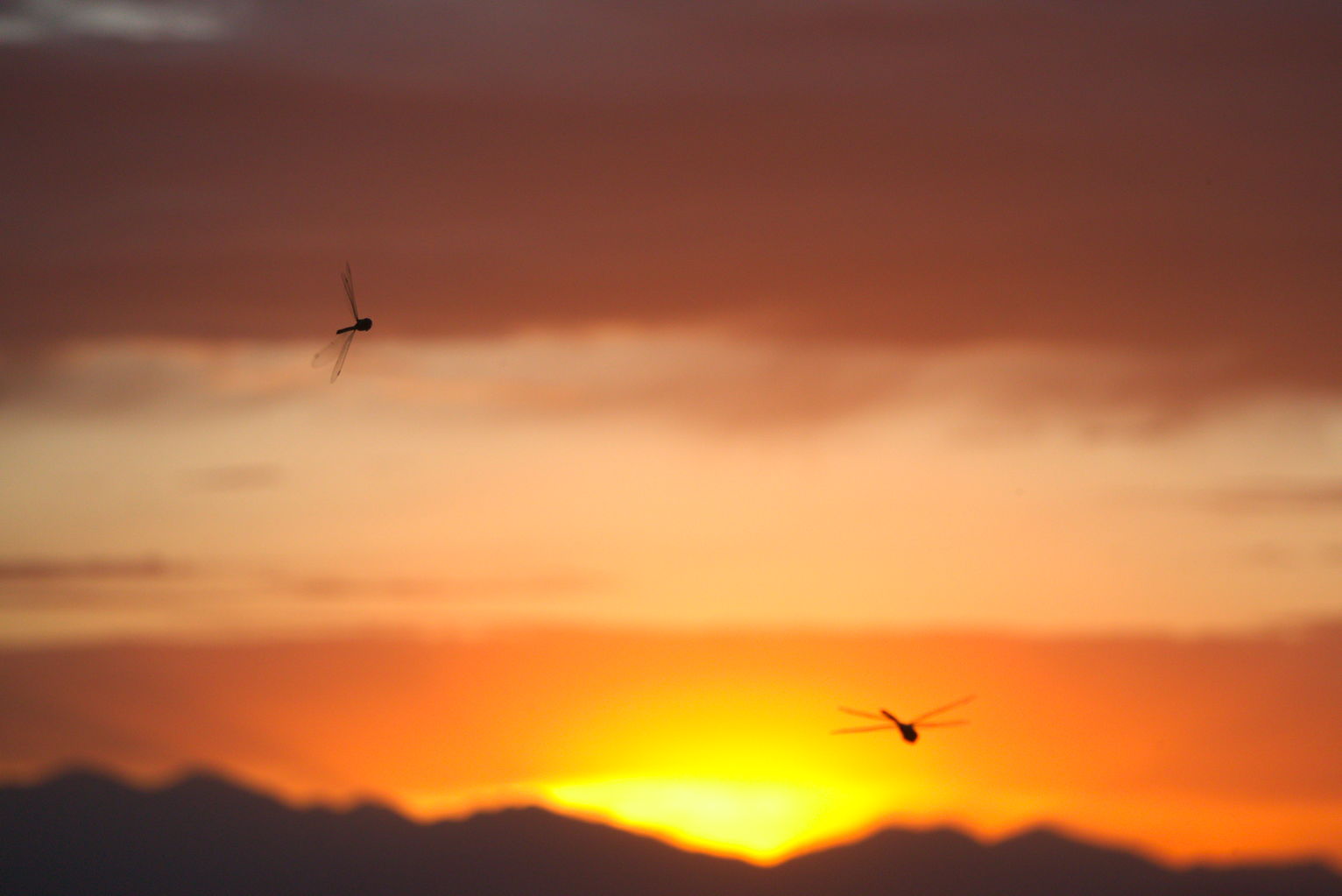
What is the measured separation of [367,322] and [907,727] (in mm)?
33742

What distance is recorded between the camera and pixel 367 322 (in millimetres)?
96812

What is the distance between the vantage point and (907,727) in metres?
102

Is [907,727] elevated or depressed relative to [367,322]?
depressed
